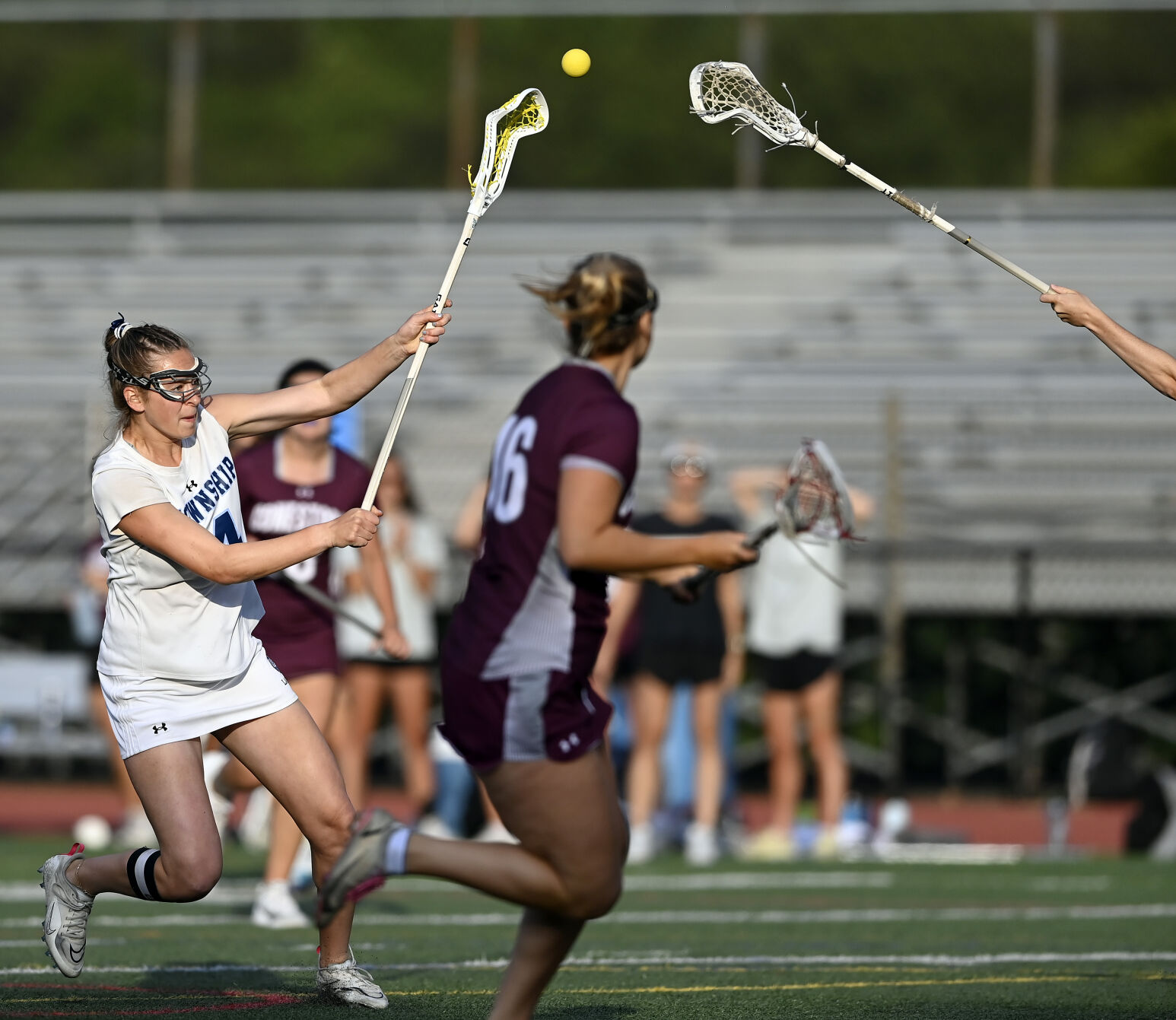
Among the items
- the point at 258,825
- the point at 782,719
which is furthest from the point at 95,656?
the point at 782,719

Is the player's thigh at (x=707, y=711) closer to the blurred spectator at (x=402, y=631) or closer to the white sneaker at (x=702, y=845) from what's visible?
the white sneaker at (x=702, y=845)

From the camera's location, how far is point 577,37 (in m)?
45.2

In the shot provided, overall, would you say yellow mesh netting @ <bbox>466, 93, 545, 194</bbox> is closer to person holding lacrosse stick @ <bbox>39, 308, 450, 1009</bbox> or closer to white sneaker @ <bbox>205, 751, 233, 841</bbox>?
person holding lacrosse stick @ <bbox>39, 308, 450, 1009</bbox>

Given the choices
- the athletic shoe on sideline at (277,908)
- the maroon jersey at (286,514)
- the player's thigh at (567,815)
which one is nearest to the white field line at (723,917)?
the athletic shoe on sideline at (277,908)

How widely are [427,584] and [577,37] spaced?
3498cm

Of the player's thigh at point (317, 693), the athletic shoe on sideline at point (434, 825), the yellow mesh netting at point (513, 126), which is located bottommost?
the athletic shoe on sideline at point (434, 825)

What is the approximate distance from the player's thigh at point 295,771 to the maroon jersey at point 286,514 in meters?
2.39

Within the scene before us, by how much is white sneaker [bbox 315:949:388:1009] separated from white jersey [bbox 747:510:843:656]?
6.72 metres

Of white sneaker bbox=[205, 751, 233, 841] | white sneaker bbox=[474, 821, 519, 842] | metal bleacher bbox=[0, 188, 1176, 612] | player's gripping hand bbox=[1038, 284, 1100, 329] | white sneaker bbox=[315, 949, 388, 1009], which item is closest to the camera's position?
white sneaker bbox=[315, 949, 388, 1009]

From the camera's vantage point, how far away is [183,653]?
533cm

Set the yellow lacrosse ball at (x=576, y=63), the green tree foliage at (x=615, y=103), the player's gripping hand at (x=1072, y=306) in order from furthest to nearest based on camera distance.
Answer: the green tree foliage at (x=615, y=103), the player's gripping hand at (x=1072, y=306), the yellow lacrosse ball at (x=576, y=63)

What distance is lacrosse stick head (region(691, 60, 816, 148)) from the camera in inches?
222

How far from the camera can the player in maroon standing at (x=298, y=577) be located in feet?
25.7

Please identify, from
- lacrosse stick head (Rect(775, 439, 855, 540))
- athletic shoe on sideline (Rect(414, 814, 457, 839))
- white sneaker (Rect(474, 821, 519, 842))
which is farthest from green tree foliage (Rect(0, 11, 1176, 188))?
lacrosse stick head (Rect(775, 439, 855, 540))
